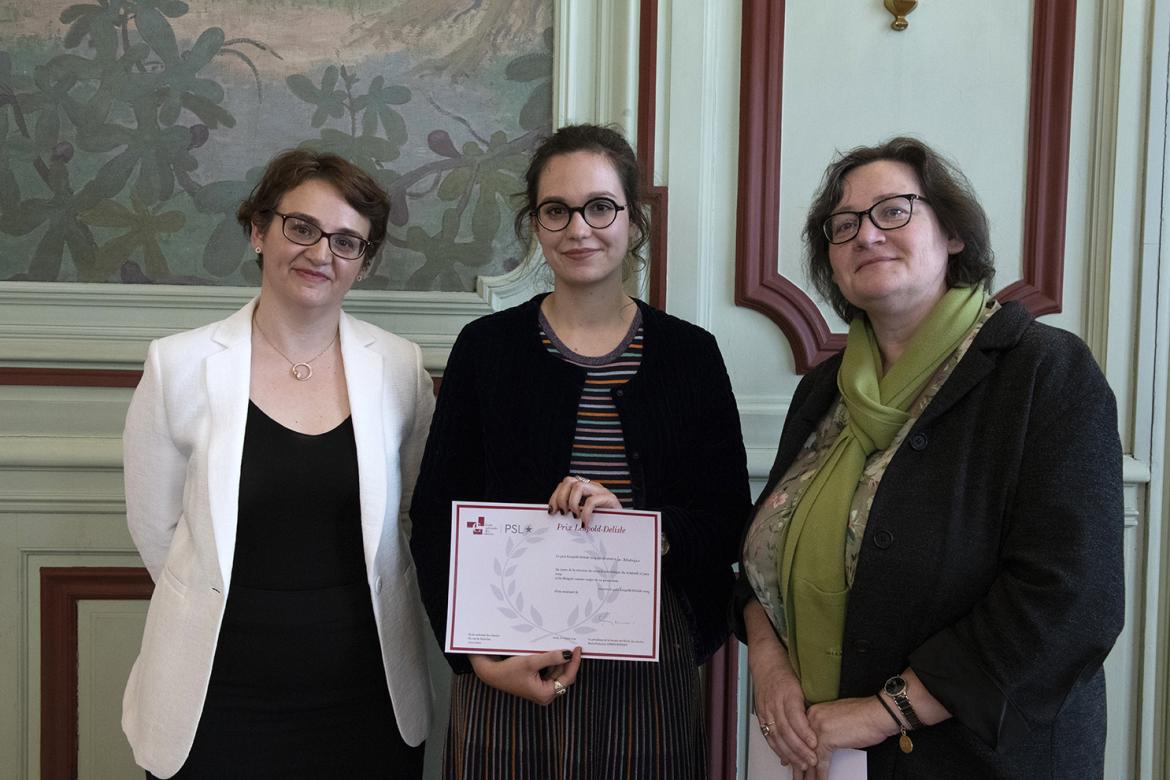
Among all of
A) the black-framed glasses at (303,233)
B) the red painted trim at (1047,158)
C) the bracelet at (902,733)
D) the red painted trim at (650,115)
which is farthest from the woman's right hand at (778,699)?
the red painted trim at (1047,158)

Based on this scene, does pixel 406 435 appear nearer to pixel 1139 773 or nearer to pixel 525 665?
pixel 525 665

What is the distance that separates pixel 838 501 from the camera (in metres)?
1.36

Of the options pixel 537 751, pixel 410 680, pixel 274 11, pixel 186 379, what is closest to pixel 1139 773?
pixel 537 751

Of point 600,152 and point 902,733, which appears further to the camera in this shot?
point 600,152

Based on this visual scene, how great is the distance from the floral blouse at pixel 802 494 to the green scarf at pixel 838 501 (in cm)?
1

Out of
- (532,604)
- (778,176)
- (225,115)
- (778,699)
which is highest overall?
(225,115)

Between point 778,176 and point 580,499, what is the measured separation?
3.60 ft

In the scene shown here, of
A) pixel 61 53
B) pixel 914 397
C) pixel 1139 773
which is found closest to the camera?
pixel 914 397

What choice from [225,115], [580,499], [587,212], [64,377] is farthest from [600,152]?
[64,377]

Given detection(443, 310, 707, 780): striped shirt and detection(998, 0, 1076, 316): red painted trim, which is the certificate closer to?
detection(443, 310, 707, 780): striped shirt

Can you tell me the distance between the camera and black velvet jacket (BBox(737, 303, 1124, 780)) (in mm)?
1188

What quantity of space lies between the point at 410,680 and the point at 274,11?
1565mm

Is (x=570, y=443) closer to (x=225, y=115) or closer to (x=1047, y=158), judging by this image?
(x=225, y=115)

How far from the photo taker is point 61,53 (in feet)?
6.98
